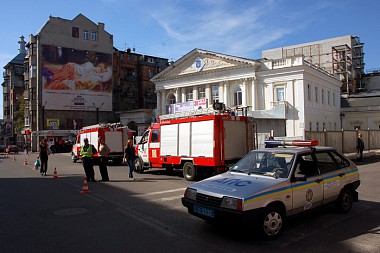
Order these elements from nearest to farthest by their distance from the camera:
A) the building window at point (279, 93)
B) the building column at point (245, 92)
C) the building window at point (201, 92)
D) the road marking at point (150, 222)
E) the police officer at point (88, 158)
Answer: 1. the road marking at point (150, 222)
2. the police officer at point (88, 158)
3. the building window at point (279, 93)
4. the building column at point (245, 92)
5. the building window at point (201, 92)

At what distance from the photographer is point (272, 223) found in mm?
5738

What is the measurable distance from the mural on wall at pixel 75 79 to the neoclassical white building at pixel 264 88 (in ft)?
36.9

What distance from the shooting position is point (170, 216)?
744 cm

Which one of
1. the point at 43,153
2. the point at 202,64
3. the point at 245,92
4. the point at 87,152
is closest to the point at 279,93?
the point at 245,92

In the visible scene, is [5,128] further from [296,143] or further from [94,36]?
[296,143]

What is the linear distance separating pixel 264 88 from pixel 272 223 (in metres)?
39.6

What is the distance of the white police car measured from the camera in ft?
18.2

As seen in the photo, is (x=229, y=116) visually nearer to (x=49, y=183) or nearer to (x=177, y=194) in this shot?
(x=177, y=194)

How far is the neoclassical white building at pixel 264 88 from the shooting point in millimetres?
40844

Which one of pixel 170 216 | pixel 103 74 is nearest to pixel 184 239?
pixel 170 216

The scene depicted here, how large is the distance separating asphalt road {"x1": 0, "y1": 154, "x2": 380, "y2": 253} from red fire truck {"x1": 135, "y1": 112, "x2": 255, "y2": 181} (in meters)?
3.19

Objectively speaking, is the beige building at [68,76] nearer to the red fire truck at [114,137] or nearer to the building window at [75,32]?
the building window at [75,32]

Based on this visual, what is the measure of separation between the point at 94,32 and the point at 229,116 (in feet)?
173

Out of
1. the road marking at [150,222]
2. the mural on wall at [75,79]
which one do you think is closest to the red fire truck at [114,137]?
the road marking at [150,222]
